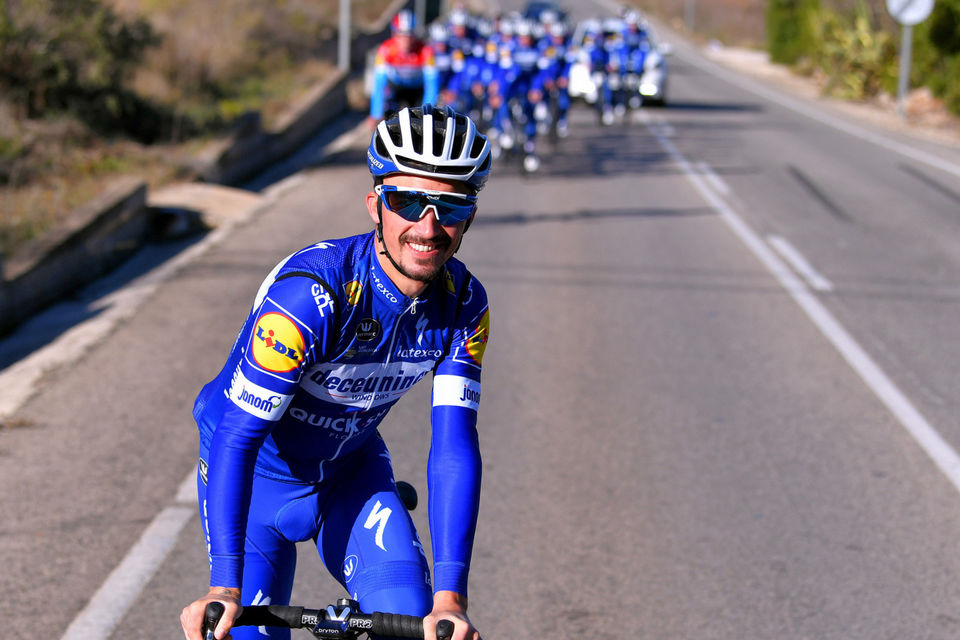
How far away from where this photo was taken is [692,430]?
7.00 meters

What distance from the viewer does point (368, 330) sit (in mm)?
3068

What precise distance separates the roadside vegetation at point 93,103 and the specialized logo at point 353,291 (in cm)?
818

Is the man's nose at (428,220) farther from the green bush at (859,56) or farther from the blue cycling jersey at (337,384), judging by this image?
the green bush at (859,56)

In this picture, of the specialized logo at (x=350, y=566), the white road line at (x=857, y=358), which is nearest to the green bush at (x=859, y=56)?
the white road line at (x=857, y=358)

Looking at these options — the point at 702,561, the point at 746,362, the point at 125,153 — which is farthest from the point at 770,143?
the point at 702,561

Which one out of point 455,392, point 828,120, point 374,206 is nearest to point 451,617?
point 455,392

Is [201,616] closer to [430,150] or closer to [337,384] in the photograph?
[337,384]

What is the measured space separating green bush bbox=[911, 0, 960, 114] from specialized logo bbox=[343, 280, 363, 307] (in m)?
26.9

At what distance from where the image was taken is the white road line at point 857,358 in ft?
22.0

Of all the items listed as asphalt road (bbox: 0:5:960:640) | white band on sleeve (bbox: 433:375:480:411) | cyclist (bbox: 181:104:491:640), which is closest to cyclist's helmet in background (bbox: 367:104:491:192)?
cyclist (bbox: 181:104:491:640)

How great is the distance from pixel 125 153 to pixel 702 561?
1237cm

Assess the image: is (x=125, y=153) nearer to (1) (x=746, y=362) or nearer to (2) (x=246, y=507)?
(1) (x=746, y=362)

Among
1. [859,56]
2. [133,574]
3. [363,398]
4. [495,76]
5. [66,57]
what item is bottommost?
[133,574]

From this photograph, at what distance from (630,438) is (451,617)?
4.30m
